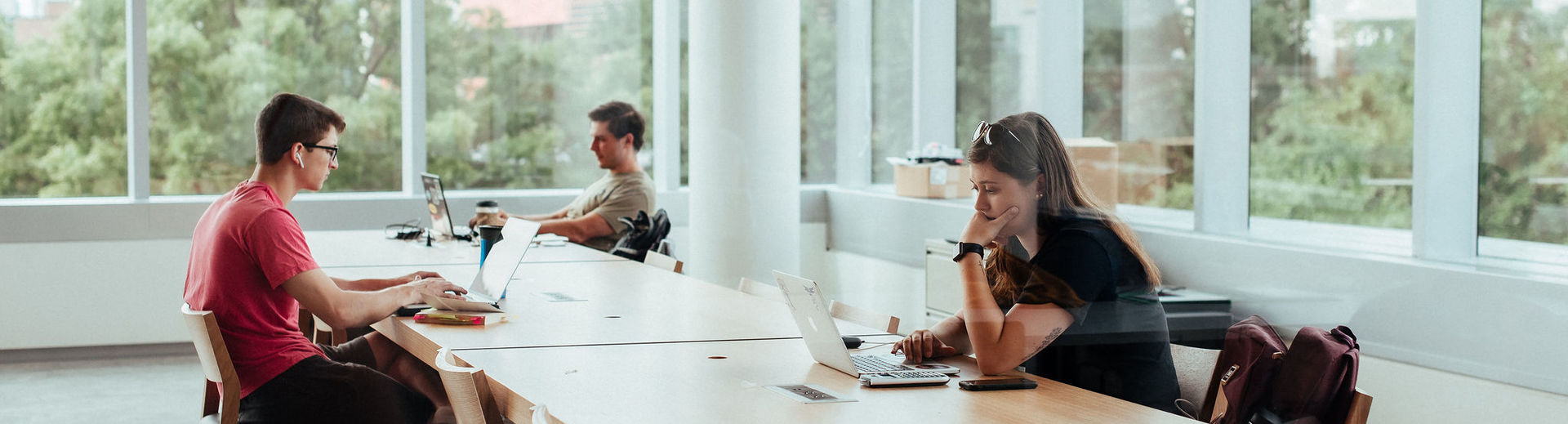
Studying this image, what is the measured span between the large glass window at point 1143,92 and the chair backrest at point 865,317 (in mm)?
2013

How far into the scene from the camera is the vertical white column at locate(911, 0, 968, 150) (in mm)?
6980

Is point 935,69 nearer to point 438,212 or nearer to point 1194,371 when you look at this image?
point 438,212

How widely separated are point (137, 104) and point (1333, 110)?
5.74 m

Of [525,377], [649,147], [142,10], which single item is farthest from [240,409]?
[649,147]

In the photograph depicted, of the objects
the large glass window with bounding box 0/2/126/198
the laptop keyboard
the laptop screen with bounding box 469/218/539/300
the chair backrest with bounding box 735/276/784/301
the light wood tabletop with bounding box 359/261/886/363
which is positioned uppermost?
the large glass window with bounding box 0/2/126/198

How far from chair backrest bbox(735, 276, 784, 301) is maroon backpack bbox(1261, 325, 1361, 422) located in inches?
62.7

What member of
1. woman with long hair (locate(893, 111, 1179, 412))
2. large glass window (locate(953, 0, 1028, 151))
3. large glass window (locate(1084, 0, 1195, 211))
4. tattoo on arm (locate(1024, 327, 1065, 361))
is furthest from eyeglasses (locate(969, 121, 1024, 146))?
large glass window (locate(953, 0, 1028, 151))

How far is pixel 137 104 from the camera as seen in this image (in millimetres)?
6711

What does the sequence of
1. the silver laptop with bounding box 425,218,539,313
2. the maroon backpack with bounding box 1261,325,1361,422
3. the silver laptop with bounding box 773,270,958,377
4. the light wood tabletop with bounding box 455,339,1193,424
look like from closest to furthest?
the light wood tabletop with bounding box 455,339,1193,424 < the maroon backpack with bounding box 1261,325,1361,422 < the silver laptop with bounding box 773,270,958,377 < the silver laptop with bounding box 425,218,539,313

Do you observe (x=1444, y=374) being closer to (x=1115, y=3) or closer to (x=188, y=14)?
(x=1115, y=3)

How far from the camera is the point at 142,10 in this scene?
6.69 m

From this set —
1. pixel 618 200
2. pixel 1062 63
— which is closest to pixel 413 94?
pixel 618 200

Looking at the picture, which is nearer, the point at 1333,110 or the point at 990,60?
the point at 1333,110

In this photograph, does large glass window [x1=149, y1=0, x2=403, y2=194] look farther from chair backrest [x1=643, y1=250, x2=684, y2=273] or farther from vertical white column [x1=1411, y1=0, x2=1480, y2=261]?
vertical white column [x1=1411, y1=0, x2=1480, y2=261]
